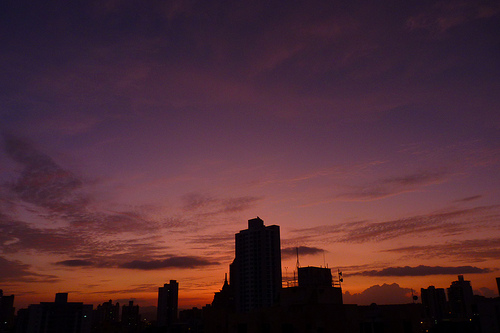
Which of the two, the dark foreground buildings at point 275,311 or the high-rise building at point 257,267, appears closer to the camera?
the dark foreground buildings at point 275,311

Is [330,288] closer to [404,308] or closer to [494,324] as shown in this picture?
[404,308]

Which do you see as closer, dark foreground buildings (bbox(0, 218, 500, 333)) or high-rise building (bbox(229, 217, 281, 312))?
dark foreground buildings (bbox(0, 218, 500, 333))

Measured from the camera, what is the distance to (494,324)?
12025 centimetres

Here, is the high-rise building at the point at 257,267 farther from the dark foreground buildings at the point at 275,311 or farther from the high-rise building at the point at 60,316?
the high-rise building at the point at 60,316

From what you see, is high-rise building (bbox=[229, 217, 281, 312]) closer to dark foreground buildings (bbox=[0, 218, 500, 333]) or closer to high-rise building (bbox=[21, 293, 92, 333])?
dark foreground buildings (bbox=[0, 218, 500, 333])

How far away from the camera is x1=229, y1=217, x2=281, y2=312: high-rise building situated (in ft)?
557

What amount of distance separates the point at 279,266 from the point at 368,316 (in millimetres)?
110907

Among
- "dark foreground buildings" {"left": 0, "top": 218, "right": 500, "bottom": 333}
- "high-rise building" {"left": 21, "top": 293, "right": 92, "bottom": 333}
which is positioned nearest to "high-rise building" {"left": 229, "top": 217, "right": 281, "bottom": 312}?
"dark foreground buildings" {"left": 0, "top": 218, "right": 500, "bottom": 333}

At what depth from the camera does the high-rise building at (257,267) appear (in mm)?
169875

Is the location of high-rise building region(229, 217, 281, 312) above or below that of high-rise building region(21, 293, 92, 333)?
above

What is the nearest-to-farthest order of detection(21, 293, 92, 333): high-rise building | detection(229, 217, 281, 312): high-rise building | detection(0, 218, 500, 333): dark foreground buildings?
1. detection(0, 218, 500, 333): dark foreground buildings
2. detection(229, 217, 281, 312): high-rise building
3. detection(21, 293, 92, 333): high-rise building

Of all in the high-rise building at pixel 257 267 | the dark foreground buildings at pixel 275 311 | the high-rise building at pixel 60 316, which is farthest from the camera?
the high-rise building at pixel 60 316

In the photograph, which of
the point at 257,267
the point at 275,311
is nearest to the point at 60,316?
the point at 257,267

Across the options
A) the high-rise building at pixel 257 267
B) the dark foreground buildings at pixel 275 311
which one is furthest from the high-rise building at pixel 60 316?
the high-rise building at pixel 257 267
